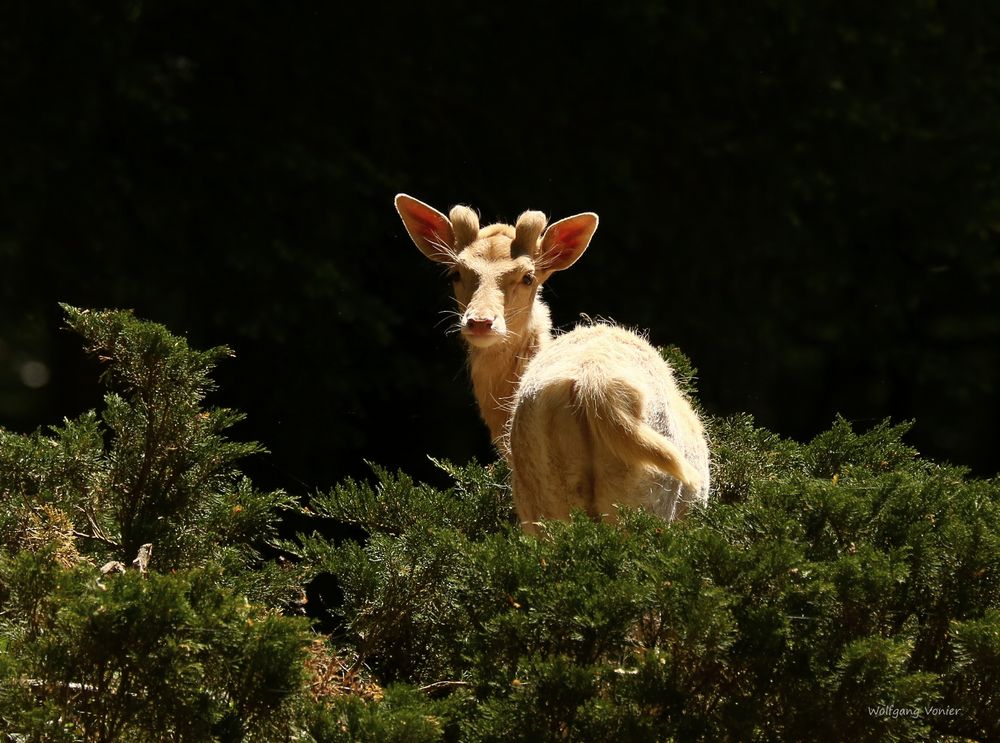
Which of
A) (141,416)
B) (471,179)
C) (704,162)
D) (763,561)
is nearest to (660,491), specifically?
(763,561)

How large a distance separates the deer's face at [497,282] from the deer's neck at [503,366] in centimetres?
9

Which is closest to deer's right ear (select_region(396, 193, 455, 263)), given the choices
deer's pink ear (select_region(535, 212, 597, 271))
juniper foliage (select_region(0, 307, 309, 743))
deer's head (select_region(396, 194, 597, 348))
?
deer's head (select_region(396, 194, 597, 348))

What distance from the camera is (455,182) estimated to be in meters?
10.6

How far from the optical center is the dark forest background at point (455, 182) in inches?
367

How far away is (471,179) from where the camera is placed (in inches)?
416

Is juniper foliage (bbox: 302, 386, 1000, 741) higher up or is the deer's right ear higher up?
the deer's right ear

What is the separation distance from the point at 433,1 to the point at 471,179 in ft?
4.61

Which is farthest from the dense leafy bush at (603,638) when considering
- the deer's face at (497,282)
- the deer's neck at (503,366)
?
the deer's neck at (503,366)

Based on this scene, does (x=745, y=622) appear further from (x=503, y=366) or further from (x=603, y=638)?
(x=503, y=366)

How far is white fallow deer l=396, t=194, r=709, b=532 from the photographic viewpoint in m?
4.05

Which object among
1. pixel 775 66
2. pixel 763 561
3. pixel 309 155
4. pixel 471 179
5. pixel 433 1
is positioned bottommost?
pixel 763 561

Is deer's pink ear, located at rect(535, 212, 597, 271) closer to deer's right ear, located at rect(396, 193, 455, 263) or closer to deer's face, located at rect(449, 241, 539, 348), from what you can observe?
deer's face, located at rect(449, 241, 539, 348)

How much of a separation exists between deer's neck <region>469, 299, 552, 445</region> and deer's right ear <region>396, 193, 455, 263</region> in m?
0.53

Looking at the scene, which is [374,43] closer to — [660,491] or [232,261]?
[232,261]
